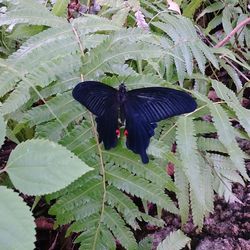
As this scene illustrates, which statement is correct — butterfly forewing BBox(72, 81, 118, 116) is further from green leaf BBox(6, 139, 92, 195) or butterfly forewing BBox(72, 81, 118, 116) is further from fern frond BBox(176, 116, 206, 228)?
green leaf BBox(6, 139, 92, 195)

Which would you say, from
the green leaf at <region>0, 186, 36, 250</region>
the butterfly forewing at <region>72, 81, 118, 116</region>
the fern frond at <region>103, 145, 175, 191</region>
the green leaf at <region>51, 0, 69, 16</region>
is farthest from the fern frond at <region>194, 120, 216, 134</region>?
the green leaf at <region>0, 186, 36, 250</region>

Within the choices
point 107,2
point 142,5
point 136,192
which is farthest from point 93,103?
point 142,5

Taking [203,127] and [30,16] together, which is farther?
[203,127]

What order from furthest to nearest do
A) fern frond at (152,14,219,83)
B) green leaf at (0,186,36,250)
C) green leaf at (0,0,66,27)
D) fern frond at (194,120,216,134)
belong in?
fern frond at (152,14,219,83)
fern frond at (194,120,216,134)
green leaf at (0,0,66,27)
green leaf at (0,186,36,250)

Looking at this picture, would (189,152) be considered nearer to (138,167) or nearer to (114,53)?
(138,167)

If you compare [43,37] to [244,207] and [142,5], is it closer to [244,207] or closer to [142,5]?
[142,5]

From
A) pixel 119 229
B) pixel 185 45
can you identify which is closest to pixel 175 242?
pixel 119 229

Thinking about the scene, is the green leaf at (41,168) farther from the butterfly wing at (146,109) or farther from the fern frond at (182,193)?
the fern frond at (182,193)
